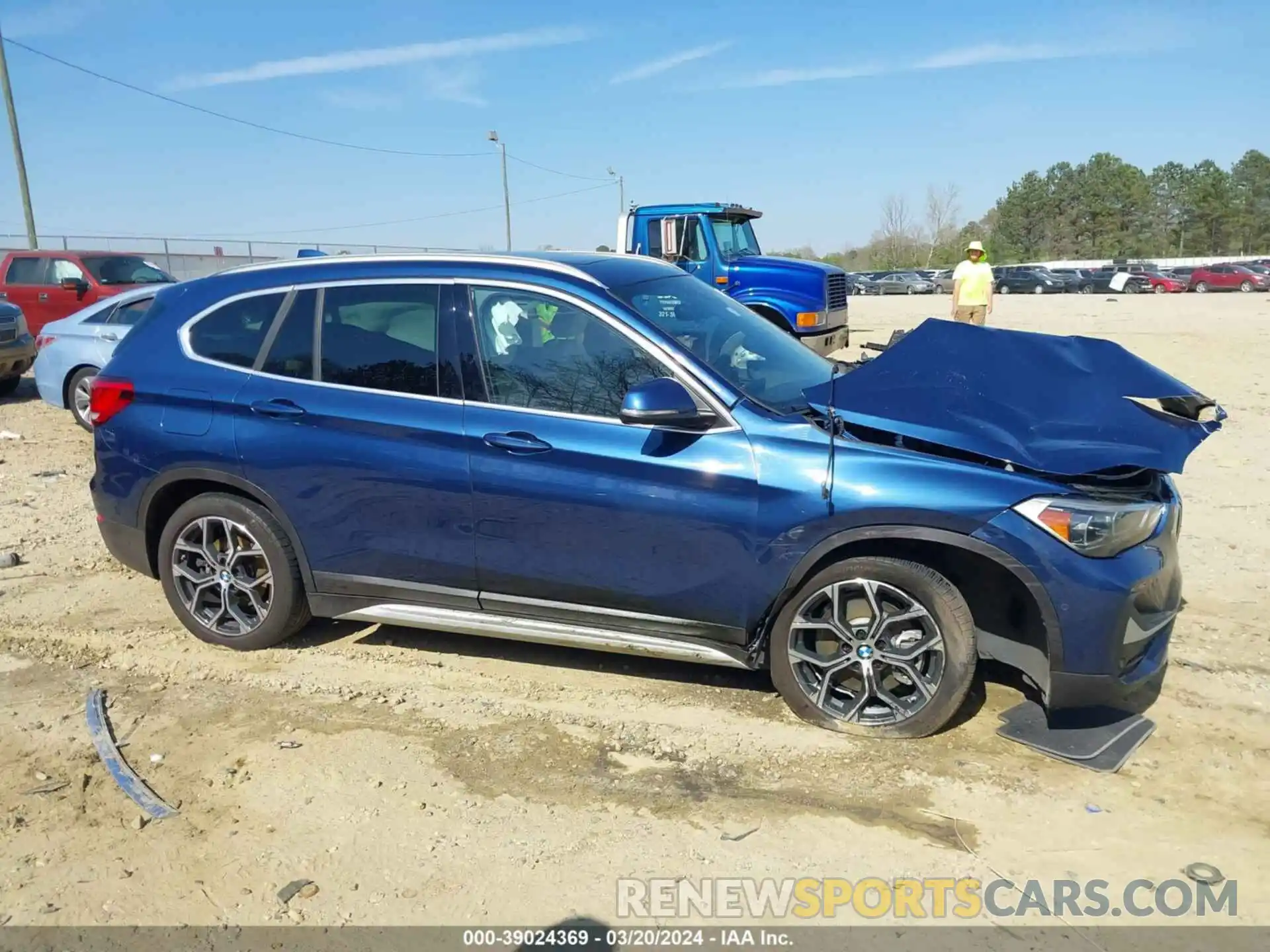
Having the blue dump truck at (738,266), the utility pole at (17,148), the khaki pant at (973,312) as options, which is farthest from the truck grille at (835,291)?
the utility pole at (17,148)

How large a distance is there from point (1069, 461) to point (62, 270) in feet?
50.1

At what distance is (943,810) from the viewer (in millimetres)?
3322

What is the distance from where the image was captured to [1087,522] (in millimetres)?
3385

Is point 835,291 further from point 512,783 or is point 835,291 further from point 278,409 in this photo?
point 512,783

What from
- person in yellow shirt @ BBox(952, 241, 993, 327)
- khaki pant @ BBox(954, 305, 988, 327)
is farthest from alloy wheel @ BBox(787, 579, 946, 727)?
khaki pant @ BBox(954, 305, 988, 327)

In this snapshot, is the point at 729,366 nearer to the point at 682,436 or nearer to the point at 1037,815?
the point at 682,436

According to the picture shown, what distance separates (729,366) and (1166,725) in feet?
7.67

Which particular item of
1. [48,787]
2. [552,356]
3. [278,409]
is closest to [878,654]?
[552,356]

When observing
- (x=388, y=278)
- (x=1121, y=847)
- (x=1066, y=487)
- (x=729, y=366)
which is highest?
(x=388, y=278)

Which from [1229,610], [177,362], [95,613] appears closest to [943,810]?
[1229,610]

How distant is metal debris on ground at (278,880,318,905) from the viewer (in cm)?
292

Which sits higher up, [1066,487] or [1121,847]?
[1066,487]

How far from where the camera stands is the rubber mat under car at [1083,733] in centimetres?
359

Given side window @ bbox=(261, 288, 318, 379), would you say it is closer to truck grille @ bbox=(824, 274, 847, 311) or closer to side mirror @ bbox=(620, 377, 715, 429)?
side mirror @ bbox=(620, 377, 715, 429)
